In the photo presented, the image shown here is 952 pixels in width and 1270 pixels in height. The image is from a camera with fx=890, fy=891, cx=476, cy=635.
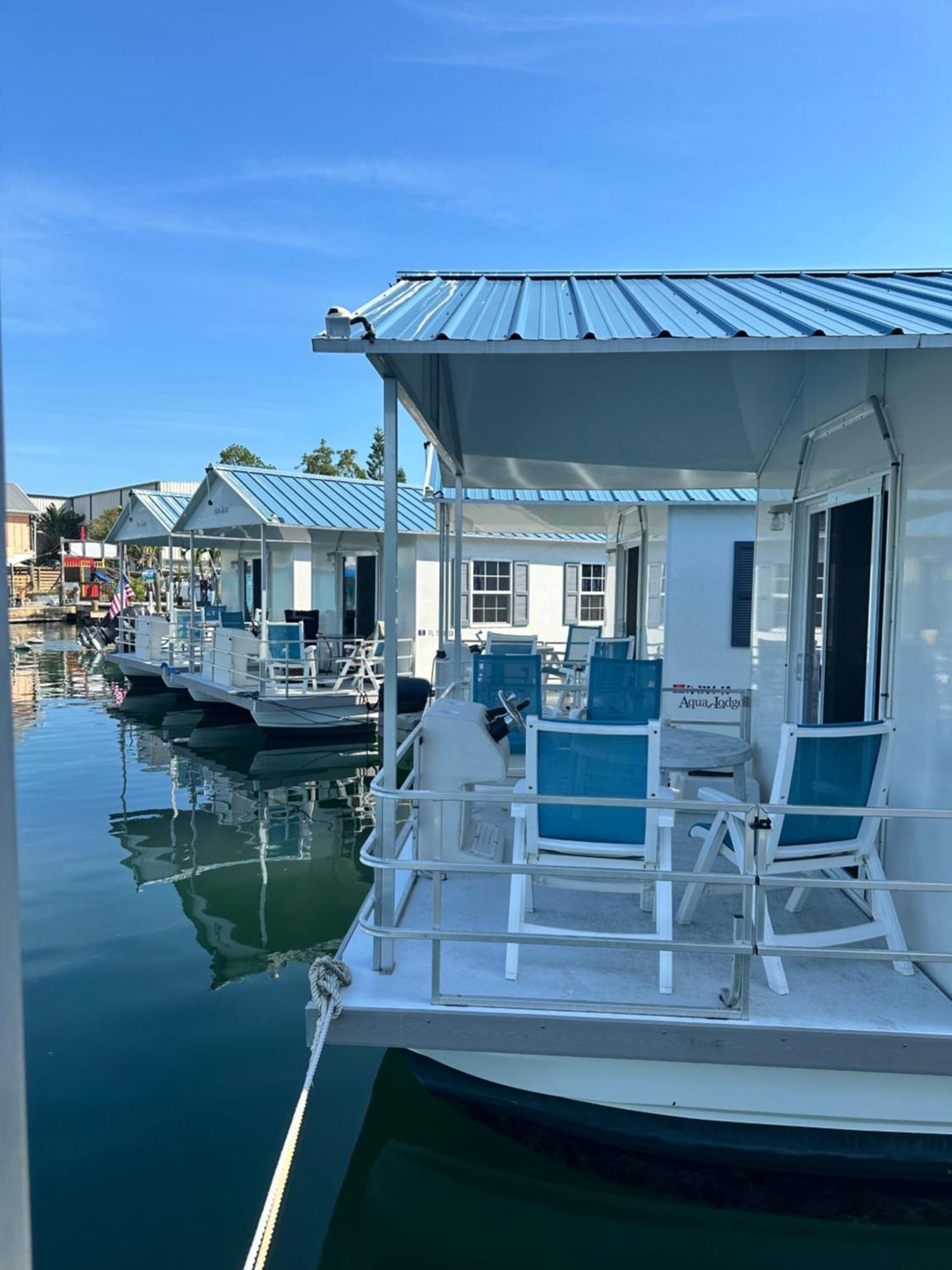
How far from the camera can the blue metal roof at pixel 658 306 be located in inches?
115

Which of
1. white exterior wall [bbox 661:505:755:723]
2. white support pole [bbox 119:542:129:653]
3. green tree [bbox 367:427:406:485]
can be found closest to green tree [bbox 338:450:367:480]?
green tree [bbox 367:427:406:485]

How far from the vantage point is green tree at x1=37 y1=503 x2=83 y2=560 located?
52500 millimetres

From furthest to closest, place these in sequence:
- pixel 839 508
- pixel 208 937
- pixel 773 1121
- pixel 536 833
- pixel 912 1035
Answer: pixel 208 937 < pixel 839 508 < pixel 536 833 < pixel 773 1121 < pixel 912 1035

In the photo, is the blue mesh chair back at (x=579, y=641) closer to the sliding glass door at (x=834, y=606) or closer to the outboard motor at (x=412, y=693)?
the outboard motor at (x=412, y=693)

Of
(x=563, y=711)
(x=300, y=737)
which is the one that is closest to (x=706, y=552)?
(x=563, y=711)

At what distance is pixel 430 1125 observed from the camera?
3.83 m

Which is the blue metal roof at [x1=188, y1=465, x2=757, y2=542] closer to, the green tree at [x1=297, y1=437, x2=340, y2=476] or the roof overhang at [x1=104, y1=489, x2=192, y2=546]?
the roof overhang at [x1=104, y1=489, x2=192, y2=546]

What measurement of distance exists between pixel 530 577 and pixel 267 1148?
13584mm

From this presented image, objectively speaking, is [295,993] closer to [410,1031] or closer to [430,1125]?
[430,1125]

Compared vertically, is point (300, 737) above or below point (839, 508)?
below

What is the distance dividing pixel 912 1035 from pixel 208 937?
178 inches

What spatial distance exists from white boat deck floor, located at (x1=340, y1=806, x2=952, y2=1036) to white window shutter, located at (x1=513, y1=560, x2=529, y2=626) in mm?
12579

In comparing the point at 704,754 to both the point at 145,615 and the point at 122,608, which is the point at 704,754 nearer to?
the point at 145,615

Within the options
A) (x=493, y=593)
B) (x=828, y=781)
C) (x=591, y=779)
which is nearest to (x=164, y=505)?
(x=493, y=593)
